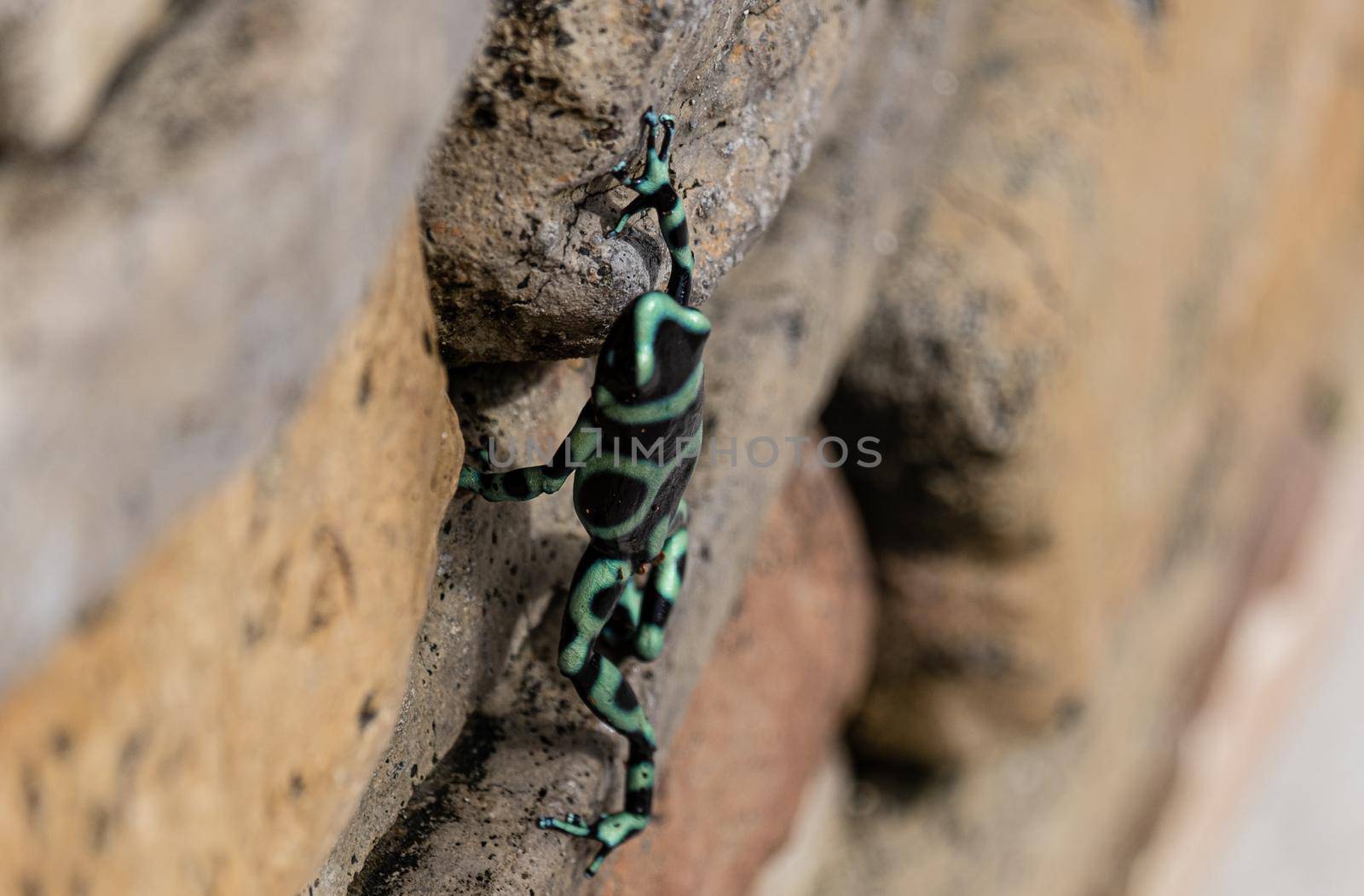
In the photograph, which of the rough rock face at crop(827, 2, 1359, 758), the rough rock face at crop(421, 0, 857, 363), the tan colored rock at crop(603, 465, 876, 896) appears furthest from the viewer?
the rough rock face at crop(827, 2, 1359, 758)

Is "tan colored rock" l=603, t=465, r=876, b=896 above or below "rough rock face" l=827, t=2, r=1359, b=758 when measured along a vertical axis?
below

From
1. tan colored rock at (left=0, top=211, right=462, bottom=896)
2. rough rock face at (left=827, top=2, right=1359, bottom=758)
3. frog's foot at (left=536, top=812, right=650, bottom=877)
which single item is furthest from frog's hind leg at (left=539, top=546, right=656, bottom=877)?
rough rock face at (left=827, top=2, right=1359, bottom=758)

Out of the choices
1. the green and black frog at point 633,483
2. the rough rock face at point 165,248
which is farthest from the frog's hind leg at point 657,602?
the rough rock face at point 165,248

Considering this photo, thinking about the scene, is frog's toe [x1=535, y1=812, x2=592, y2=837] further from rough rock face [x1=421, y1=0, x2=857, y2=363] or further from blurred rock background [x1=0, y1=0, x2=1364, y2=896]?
rough rock face [x1=421, y1=0, x2=857, y2=363]

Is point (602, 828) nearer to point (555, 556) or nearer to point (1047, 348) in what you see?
point (555, 556)

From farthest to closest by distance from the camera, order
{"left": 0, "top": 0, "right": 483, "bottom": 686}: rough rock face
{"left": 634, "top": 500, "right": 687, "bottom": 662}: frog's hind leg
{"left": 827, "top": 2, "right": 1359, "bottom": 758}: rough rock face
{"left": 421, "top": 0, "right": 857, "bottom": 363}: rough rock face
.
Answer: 1. {"left": 827, "top": 2, "right": 1359, "bottom": 758}: rough rock face
2. {"left": 634, "top": 500, "right": 687, "bottom": 662}: frog's hind leg
3. {"left": 421, "top": 0, "right": 857, "bottom": 363}: rough rock face
4. {"left": 0, "top": 0, "right": 483, "bottom": 686}: rough rock face

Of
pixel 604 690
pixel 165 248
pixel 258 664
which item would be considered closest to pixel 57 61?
pixel 165 248
